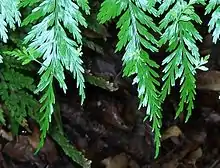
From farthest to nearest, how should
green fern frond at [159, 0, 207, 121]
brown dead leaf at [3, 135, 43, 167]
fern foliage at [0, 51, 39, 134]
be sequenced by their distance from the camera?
brown dead leaf at [3, 135, 43, 167] → fern foliage at [0, 51, 39, 134] → green fern frond at [159, 0, 207, 121]

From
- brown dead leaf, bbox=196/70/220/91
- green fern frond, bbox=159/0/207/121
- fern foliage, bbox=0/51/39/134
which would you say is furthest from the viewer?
brown dead leaf, bbox=196/70/220/91

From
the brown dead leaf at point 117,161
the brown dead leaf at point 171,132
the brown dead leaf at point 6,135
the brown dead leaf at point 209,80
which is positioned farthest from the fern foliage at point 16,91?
the brown dead leaf at point 209,80

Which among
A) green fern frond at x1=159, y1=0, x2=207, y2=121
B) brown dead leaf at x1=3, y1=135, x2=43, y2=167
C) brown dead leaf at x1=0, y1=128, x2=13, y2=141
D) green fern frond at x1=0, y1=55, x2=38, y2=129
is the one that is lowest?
brown dead leaf at x1=3, y1=135, x2=43, y2=167

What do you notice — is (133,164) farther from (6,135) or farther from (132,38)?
(132,38)

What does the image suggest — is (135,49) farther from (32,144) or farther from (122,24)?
(32,144)

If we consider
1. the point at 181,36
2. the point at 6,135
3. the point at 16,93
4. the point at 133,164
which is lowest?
the point at 133,164

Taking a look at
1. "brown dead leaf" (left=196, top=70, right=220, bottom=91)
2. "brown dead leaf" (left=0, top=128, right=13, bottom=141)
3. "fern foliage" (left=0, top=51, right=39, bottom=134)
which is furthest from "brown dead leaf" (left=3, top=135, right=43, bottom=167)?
"brown dead leaf" (left=196, top=70, right=220, bottom=91)

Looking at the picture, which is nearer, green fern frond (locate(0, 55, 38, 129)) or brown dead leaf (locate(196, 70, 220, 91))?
green fern frond (locate(0, 55, 38, 129))

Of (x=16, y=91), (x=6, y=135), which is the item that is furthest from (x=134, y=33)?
(x=6, y=135)

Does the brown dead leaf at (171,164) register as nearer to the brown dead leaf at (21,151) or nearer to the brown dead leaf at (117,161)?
the brown dead leaf at (117,161)

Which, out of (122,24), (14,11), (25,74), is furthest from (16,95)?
(122,24)

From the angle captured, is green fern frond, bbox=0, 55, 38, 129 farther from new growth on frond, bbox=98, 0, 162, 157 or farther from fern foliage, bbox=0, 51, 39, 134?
new growth on frond, bbox=98, 0, 162, 157

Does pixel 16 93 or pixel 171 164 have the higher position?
pixel 16 93
